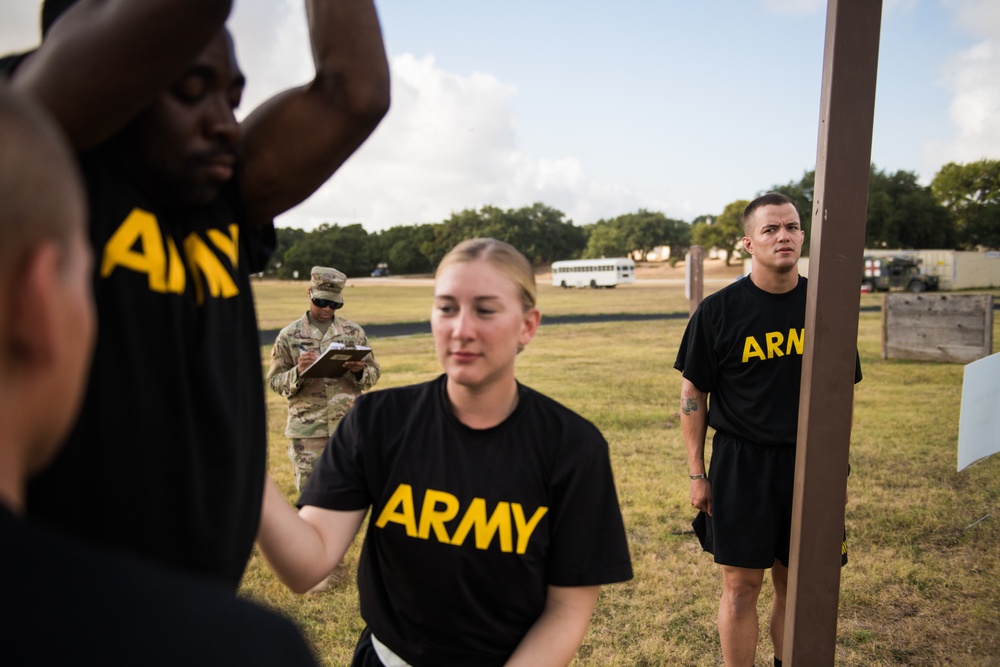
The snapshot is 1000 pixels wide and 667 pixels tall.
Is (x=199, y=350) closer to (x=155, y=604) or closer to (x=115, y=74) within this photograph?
(x=115, y=74)

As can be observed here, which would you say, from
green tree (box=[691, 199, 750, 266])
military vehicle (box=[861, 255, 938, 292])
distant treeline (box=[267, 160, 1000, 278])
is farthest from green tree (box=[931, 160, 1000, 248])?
military vehicle (box=[861, 255, 938, 292])

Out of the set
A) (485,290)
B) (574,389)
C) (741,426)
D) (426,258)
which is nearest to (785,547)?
(741,426)

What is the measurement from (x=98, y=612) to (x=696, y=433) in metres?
3.69

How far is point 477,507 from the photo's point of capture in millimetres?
1646

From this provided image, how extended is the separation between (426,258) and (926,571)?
255 feet

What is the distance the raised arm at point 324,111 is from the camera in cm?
127

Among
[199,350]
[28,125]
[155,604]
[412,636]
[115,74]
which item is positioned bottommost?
[412,636]

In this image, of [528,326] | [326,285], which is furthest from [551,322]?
[528,326]

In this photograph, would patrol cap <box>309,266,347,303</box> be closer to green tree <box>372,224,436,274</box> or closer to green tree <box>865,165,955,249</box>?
green tree <box>865,165,955,249</box>

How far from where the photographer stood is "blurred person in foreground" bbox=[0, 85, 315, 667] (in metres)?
0.54

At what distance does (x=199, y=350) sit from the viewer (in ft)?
3.51

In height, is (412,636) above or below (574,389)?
above

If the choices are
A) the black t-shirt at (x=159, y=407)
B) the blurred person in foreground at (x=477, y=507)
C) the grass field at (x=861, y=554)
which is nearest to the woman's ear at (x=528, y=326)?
the blurred person in foreground at (x=477, y=507)

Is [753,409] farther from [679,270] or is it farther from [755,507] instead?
[679,270]
